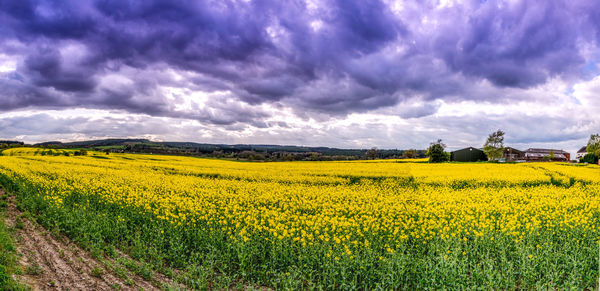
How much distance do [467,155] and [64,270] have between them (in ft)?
268

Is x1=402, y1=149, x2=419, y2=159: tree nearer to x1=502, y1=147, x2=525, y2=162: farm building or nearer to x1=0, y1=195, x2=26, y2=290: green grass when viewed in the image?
x1=502, y1=147, x2=525, y2=162: farm building

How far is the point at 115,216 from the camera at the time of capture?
10750 millimetres

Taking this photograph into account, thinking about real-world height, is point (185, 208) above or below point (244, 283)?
above

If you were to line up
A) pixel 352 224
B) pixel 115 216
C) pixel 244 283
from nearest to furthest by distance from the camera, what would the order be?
pixel 244 283
pixel 352 224
pixel 115 216

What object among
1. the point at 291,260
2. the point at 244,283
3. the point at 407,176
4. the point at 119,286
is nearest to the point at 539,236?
the point at 291,260

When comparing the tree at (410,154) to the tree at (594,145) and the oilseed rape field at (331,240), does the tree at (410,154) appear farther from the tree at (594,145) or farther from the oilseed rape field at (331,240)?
the oilseed rape field at (331,240)

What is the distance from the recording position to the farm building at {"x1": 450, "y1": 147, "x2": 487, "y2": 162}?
7344 cm

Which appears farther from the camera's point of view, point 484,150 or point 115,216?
point 484,150

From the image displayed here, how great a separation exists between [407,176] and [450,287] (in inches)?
764

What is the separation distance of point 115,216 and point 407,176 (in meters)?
21.0

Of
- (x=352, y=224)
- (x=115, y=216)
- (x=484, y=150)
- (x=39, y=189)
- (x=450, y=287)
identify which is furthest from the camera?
(x=484, y=150)

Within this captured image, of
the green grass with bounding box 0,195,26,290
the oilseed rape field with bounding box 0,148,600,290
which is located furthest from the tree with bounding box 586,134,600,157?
the green grass with bounding box 0,195,26,290

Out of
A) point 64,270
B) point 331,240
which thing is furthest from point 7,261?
point 331,240

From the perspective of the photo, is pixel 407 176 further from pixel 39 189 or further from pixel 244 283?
pixel 39 189
